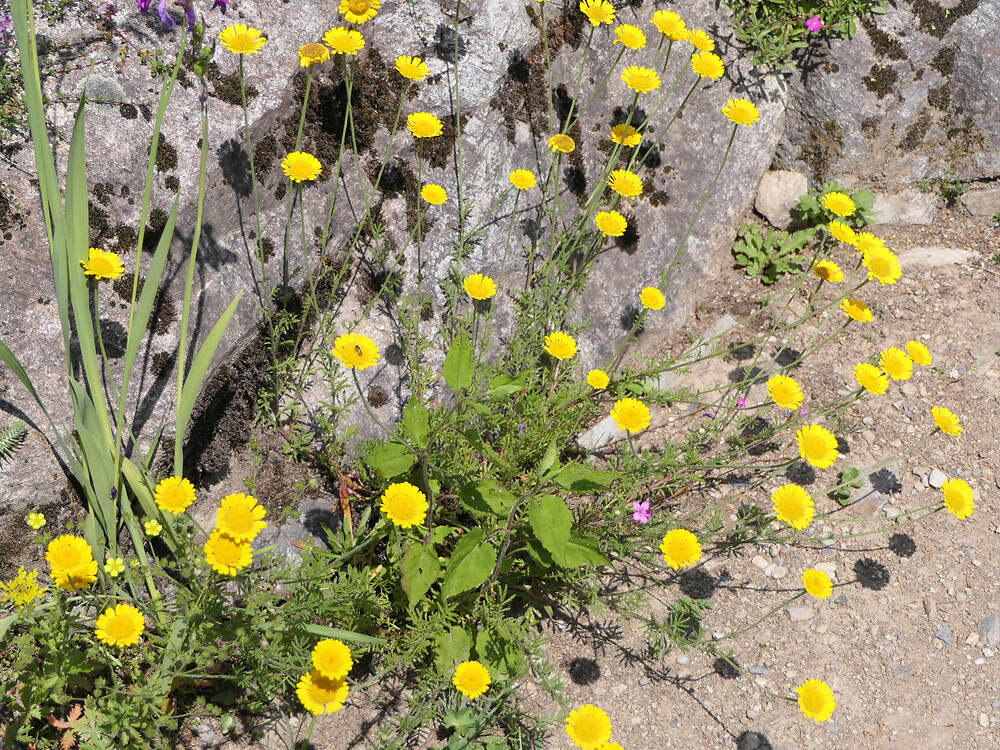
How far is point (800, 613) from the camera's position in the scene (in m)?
3.15

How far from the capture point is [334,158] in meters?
3.31

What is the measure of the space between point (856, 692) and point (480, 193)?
2722 millimetres

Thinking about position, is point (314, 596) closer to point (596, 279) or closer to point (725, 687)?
point (725, 687)

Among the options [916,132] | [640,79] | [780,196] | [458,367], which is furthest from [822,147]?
[458,367]

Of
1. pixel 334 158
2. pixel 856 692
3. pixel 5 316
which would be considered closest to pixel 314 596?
pixel 5 316

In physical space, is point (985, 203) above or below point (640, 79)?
below

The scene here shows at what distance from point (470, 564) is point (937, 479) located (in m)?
2.50

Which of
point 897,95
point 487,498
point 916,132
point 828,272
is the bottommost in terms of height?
point 487,498

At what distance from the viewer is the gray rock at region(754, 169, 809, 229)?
4492 mm

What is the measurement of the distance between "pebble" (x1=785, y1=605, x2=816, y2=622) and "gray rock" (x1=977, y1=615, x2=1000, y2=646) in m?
0.69

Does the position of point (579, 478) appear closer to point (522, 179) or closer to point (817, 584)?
point (817, 584)

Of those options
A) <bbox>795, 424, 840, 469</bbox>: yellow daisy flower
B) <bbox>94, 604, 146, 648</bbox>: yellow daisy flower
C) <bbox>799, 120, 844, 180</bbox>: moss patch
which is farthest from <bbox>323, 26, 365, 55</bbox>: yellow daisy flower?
<bbox>799, 120, 844, 180</bbox>: moss patch

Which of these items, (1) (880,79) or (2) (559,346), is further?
(1) (880,79)

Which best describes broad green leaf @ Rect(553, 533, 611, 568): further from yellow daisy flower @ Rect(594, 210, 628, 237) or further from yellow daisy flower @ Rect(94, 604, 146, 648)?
yellow daisy flower @ Rect(594, 210, 628, 237)
